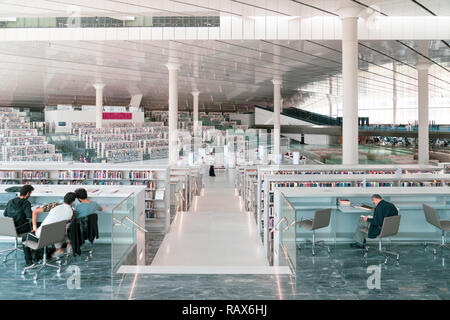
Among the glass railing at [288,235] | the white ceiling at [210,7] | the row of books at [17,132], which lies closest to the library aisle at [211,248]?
the glass railing at [288,235]

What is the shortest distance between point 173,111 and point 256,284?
15.0m

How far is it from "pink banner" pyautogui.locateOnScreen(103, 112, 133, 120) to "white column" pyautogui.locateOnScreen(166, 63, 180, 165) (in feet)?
28.7

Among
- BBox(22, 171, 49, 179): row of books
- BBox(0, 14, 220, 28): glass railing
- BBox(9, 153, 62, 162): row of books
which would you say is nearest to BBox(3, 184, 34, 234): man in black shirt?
BBox(22, 171, 49, 179): row of books

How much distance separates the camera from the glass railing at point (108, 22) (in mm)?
12812

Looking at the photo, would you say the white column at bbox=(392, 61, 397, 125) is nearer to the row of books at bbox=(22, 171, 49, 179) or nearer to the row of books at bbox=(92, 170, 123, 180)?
the row of books at bbox=(92, 170, 123, 180)

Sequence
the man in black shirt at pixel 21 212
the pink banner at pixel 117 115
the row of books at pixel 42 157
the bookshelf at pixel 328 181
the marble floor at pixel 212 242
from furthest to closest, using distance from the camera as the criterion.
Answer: the pink banner at pixel 117 115 → the row of books at pixel 42 157 → the marble floor at pixel 212 242 → the bookshelf at pixel 328 181 → the man in black shirt at pixel 21 212

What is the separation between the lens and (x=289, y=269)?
5.17 metres

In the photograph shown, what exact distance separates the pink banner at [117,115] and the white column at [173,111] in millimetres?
8753

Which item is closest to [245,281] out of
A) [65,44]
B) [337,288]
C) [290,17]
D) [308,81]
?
[337,288]

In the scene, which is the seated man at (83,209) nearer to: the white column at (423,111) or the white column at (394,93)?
the white column at (394,93)

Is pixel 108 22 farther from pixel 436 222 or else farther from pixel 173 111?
pixel 436 222

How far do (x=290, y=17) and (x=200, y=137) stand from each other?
12967mm
